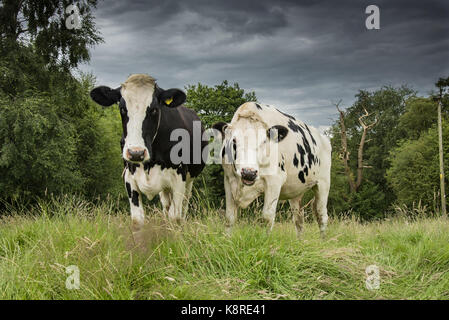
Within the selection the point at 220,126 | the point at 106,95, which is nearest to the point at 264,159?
the point at 220,126

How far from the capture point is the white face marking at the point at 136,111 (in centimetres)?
505

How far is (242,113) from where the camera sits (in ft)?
19.2

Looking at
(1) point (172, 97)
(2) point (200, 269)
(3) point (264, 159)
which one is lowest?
(2) point (200, 269)

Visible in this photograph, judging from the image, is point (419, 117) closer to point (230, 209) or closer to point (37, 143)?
point (37, 143)

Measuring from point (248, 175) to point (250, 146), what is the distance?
0.46 meters

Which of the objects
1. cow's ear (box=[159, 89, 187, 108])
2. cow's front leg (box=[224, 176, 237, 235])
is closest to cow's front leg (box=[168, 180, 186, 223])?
cow's front leg (box=[224, 176, 237, 235])

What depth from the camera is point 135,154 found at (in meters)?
4.95

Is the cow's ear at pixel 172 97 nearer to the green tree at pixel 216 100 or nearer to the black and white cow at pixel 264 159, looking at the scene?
the black and white cow at pixel 264 159

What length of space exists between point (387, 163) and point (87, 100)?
1325 inches

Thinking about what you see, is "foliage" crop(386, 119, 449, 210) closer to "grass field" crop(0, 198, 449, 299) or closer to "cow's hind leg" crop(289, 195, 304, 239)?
"cow's hind leg" crop(289, 195, 304, 239)

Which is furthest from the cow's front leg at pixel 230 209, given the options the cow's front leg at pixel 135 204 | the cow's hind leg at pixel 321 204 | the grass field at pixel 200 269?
the cow's hind leg at pixel 321 204

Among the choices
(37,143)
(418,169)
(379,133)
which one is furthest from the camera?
(379,133)

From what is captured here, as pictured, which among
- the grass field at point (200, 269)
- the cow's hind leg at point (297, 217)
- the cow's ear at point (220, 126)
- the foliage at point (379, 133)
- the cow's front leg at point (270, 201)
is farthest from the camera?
the foliage at point (379, 133)

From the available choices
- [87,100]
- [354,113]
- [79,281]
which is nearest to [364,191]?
[354,113]
